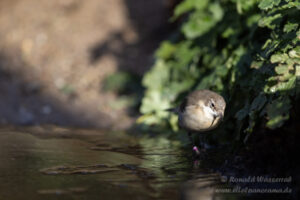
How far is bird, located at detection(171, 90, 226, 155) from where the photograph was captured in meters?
4.94

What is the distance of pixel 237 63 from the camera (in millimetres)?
5434

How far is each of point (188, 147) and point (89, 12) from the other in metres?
6.37

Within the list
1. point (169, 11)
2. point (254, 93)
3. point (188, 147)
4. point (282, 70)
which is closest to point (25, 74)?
point (169, 11)

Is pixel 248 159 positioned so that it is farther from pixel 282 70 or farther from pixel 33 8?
pixel 33 8

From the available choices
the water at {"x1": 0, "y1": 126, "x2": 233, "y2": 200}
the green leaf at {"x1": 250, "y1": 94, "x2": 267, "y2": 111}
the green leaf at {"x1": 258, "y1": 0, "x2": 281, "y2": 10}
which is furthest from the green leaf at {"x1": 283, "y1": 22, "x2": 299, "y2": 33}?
the water at {"x1": 0, "y1": 126, "x2": 233, "y2": 200}

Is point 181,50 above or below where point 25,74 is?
below

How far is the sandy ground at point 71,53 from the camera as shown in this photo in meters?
8.34

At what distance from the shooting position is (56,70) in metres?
9.90

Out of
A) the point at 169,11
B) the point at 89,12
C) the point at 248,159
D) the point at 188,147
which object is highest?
the point at 89,12

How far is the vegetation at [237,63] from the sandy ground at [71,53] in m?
1.17

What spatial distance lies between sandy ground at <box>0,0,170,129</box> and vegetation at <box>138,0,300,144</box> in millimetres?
1165

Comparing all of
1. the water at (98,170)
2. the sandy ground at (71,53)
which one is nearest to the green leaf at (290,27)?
the water at (98,170)

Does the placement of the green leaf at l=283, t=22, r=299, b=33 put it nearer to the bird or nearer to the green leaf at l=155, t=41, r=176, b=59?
the bird

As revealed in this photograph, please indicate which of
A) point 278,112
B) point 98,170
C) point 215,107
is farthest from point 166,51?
point 278,112
